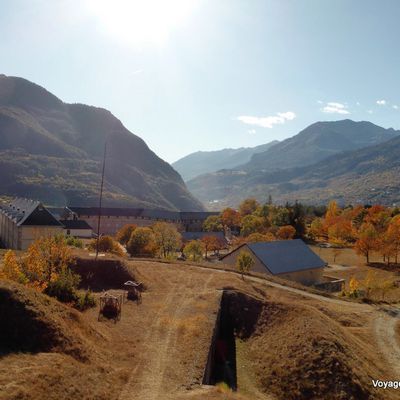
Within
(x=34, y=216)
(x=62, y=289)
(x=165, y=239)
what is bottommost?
(x=165, y=239)

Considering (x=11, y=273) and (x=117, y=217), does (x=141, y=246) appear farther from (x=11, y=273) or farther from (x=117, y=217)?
(x=117, y=217)

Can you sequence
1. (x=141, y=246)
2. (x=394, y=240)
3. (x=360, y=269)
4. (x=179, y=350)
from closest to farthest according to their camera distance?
(x=179, y=350), (x=141, y=246), (x=360, y=269), (x=394, y=240)

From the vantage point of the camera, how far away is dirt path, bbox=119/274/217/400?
16358mm

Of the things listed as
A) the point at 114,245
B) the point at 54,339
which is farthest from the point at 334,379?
the point at 114,245

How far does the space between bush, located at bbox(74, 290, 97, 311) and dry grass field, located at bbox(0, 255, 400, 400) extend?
2.48 feet

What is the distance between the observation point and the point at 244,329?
30.0 m

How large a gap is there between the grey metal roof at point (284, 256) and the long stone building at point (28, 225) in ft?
114

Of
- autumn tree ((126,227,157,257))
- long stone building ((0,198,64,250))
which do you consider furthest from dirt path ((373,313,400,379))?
long stone building ((0,198,64,250))

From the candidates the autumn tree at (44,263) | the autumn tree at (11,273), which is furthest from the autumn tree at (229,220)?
the autumn tree at (11,273)

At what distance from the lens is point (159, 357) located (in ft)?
66.7

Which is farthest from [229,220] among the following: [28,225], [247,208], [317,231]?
[28,225]

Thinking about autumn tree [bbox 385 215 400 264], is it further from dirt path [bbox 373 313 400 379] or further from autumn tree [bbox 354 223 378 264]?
dirt path [bbox 373 313 400 379]

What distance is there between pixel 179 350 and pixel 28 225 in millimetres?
55413

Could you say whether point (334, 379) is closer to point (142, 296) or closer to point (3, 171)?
point (142, 296)
